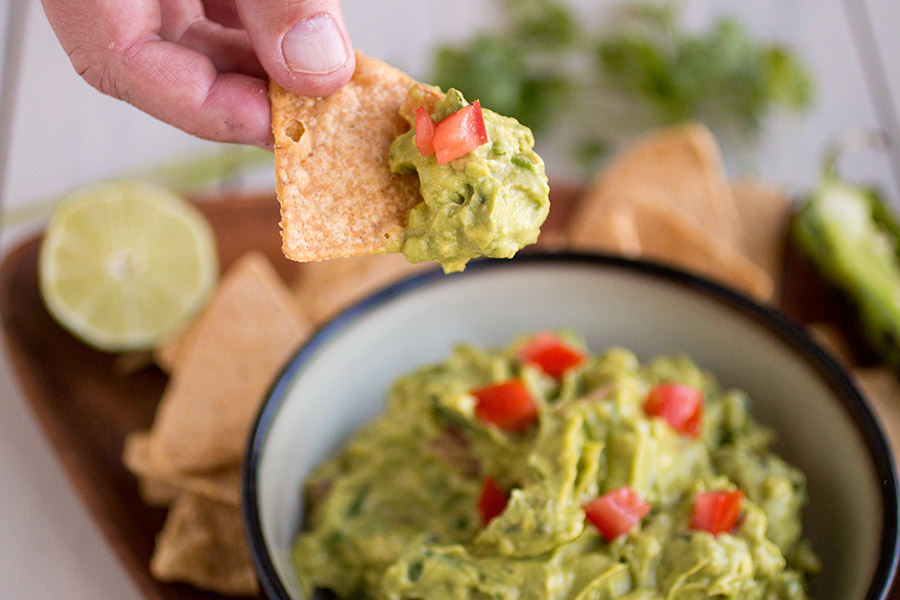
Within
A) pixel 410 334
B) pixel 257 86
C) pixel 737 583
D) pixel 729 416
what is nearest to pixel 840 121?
pixel 729 416

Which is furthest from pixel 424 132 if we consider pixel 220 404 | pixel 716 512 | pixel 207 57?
pixel 220 404

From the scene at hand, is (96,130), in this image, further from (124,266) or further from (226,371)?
(226,371)

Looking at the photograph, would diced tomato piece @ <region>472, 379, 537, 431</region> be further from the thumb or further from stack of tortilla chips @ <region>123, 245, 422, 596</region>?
the thumb

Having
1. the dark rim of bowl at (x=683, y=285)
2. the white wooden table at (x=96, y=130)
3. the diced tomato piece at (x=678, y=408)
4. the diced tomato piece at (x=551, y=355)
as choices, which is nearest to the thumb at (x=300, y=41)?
the dark rim of bowl at (x=683, y=285)

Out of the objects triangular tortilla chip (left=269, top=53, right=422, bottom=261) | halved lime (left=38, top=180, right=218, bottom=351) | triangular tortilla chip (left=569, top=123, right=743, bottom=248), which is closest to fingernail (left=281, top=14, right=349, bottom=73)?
triangular tortilla chip (left=269, top=53, right=422, bottom=261)

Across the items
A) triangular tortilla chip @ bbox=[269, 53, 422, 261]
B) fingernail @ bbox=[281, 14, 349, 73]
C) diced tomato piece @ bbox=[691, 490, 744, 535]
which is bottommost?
diced tomato piece @ bbox=[691, 490, 744, 535]

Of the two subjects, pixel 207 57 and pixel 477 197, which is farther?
pixel 207 57
